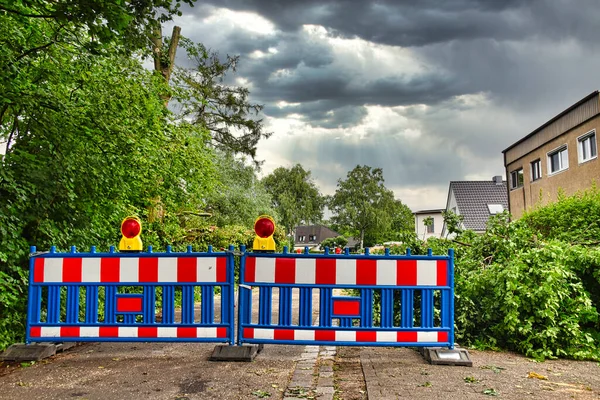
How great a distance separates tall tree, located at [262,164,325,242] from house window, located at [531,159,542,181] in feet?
163

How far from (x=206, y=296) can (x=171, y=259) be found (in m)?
0.56

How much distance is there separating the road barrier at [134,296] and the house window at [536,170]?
2605cm

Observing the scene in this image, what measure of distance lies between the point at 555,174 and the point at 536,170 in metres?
3.52

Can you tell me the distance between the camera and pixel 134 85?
873 cm

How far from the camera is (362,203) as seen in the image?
7988cm

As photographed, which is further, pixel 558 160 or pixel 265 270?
pixel 558 160

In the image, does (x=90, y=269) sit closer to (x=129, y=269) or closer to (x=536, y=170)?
(x=129, y=269)

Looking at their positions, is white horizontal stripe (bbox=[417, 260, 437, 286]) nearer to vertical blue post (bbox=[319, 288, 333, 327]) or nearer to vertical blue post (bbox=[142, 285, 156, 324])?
vertical blue post (bbox=[319, 288, 333, 327])

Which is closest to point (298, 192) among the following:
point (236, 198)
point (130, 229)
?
point (236, 198)

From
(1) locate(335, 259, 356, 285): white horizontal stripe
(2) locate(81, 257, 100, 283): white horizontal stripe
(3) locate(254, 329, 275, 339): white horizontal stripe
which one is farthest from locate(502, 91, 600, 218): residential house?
(2) locate(81, 257, 100, 283): white horizontal stripe

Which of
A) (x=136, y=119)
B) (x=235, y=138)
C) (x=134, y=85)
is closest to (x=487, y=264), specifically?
(x=136, y=119)

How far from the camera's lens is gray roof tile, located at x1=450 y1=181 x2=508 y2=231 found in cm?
4444

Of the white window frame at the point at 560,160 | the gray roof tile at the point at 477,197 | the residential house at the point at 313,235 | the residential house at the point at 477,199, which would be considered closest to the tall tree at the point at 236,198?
the white window frame at the point at 560,160

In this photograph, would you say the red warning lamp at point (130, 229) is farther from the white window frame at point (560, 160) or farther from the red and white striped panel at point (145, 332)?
the white window frame at point (560, 160)
